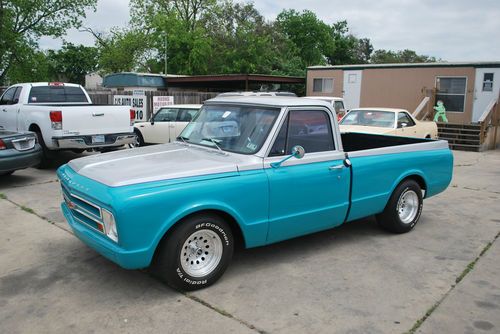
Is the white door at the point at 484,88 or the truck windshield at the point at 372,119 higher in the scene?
the white door at the point at 484,88

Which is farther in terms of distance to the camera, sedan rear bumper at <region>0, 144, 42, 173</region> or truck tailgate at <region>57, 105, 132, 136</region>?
truck tailgate at <region>57, 105, 132, 136</region>

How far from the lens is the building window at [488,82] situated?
64.8ft

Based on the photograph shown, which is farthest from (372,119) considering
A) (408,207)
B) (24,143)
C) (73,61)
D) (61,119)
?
→ (73,61)

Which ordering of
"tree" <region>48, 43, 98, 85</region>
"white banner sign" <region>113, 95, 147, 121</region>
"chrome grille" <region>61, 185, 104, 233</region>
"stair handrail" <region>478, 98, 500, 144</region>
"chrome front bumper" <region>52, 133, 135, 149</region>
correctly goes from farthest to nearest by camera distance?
"tree" <region>48, 43, 98, 85</region>, "white banner sign" <region>113, 95, 147, 121</region>, "stair handrail" <region>478, 98, 500, 144</region>, "chrome front bumper" <region>52, 133, 135, 149</region>, "chrome grille" <region>61, 185, 104, 233</region>

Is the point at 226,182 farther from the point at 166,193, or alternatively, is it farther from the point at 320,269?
the point at 320,269

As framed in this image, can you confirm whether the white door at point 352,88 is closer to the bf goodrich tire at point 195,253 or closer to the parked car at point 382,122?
the parked car at point 382,122

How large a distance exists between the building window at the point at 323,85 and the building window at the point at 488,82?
770 centimetres

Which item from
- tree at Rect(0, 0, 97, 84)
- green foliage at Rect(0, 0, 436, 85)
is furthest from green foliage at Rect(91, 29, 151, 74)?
tree at Rect(0, 0, 97, 84)

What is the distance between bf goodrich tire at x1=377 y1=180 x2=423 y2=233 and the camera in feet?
19.2

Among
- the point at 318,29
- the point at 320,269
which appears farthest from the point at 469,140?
the point at 318,29

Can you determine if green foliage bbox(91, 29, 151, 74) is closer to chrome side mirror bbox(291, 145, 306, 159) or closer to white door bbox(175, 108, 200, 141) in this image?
white door bbox(175, 108, 200, 141)

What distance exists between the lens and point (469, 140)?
694 inches

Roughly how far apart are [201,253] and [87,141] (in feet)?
21.8

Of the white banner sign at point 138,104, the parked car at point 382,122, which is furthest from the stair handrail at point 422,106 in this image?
the white banner sign at point 138,104
